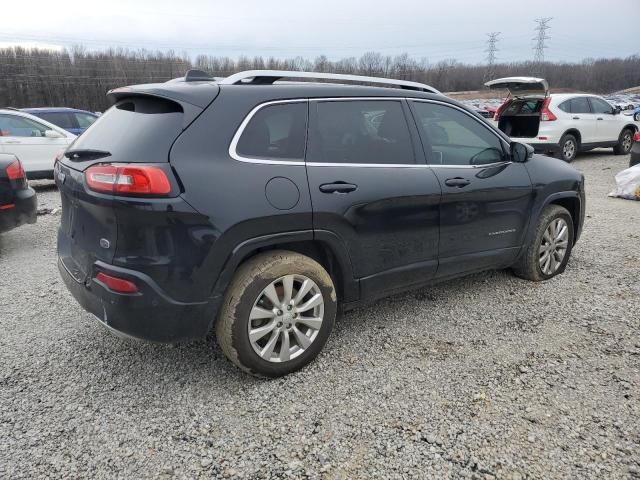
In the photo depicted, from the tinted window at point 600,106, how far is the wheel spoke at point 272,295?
13191 millimetres

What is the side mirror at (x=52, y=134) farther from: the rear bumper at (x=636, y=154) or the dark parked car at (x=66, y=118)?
the rear bumper at (x=636, y=154)

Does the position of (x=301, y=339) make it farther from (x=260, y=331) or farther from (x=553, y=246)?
(x=553, y=246)

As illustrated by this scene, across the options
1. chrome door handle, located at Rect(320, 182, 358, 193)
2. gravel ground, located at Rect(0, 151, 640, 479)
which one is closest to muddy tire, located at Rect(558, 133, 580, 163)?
gravel ground, located at Rect(0, 151, 640, 479)

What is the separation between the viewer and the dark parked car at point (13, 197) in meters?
5.24

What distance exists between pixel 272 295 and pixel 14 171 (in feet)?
13.9

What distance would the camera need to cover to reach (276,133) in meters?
2.79

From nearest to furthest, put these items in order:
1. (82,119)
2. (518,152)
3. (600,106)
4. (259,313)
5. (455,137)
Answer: (259,313) < (455,137) < (518,152) < (82,119) < (600,106)

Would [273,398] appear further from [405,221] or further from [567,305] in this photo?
[567,305]

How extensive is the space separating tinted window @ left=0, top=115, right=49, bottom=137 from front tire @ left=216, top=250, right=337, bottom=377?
8.71 meters

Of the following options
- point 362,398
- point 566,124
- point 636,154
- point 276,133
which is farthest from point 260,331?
point 566,124

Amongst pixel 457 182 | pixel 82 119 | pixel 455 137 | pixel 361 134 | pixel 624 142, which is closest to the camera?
pixel 361 134

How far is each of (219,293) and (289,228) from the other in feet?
1.73

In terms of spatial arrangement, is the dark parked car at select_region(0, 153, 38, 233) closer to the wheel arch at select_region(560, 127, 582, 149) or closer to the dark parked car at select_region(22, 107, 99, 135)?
the dark parked car at select_region(22, 107, 99, 135)

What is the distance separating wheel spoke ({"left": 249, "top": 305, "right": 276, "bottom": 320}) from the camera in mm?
2707
